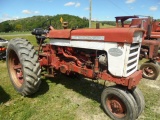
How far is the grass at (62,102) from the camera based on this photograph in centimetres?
353

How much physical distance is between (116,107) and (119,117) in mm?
183

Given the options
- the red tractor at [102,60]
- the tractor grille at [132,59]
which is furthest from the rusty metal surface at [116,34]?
the tractor grille at [132,59]

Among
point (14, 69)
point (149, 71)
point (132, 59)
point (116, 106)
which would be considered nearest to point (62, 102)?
point (116, 106)

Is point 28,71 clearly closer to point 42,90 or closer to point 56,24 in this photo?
point 42,90

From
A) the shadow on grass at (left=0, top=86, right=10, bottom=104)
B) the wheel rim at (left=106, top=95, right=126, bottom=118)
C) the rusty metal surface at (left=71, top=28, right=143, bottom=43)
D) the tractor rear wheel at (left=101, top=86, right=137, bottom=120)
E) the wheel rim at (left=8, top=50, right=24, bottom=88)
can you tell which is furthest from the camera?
the wheel rim at (left=8, top=50, right=24, bottom=88)

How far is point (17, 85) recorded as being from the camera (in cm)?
444

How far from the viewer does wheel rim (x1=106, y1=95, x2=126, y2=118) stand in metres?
3.28

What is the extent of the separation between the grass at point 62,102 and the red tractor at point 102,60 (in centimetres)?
28

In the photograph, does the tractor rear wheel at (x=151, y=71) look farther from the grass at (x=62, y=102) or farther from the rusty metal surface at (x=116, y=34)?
the rusty metal surface at (x=116, y=34)

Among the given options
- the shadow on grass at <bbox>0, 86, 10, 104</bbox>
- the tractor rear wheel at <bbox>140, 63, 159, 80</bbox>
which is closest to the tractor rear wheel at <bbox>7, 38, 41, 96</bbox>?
the shadow on grass at <bbox>0, 86, 10, 104</bbox>

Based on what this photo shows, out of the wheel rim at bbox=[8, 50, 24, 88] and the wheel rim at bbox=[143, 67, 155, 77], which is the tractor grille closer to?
the wheel rim at bbox=[8, 50, 24, 88]

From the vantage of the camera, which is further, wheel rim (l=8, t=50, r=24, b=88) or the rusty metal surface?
wheel rim (l=8, t=50, r=24, b=88)

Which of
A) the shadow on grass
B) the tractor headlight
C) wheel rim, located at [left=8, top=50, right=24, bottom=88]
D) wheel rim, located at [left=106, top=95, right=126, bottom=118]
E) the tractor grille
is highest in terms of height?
the tractor headlight

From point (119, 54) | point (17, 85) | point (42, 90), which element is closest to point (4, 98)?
point (17, 85)
